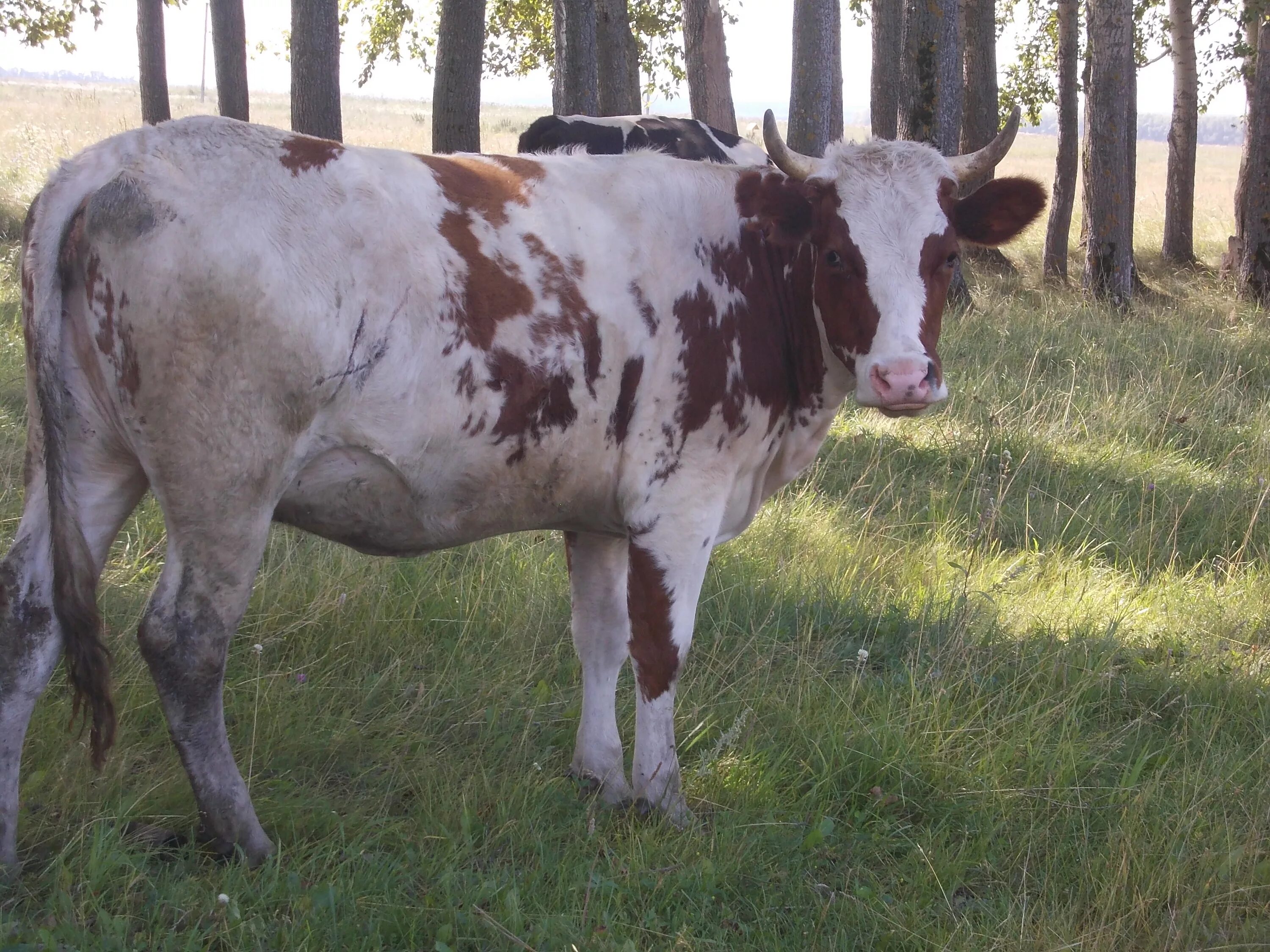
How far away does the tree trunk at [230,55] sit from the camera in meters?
14.0

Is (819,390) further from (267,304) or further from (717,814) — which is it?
(267,304)

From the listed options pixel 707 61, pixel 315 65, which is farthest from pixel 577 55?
pixel 707 61

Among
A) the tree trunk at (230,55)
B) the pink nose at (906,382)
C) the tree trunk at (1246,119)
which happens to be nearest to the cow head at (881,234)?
the pink nose at (906,382)

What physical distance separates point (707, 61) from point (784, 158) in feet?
33.0

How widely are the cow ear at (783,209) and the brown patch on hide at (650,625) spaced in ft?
3.99

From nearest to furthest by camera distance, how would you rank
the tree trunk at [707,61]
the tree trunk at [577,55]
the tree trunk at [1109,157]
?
1. the tree trunk at [577,55]
2. the tree trunk at [1109,157]
3. the tree trunk at [707,61]

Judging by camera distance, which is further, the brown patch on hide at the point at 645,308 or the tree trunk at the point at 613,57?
the tree trunk at the point at 613,57

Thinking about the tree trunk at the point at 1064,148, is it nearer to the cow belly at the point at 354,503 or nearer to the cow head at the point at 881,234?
the cow head at the point at 881,234

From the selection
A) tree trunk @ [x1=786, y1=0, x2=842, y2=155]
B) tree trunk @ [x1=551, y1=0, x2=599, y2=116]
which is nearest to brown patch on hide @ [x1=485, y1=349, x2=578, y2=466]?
tree trunk @ [x1=551, y1=0, x2=599, y2=116]

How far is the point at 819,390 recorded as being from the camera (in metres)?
4.21

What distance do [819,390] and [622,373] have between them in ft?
Result: 2.81

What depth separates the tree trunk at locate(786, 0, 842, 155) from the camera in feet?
34.4

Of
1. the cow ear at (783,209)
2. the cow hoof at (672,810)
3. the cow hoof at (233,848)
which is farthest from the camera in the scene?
the cow ear at (783,209)

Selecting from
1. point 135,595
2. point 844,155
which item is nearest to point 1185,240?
point 844,155
